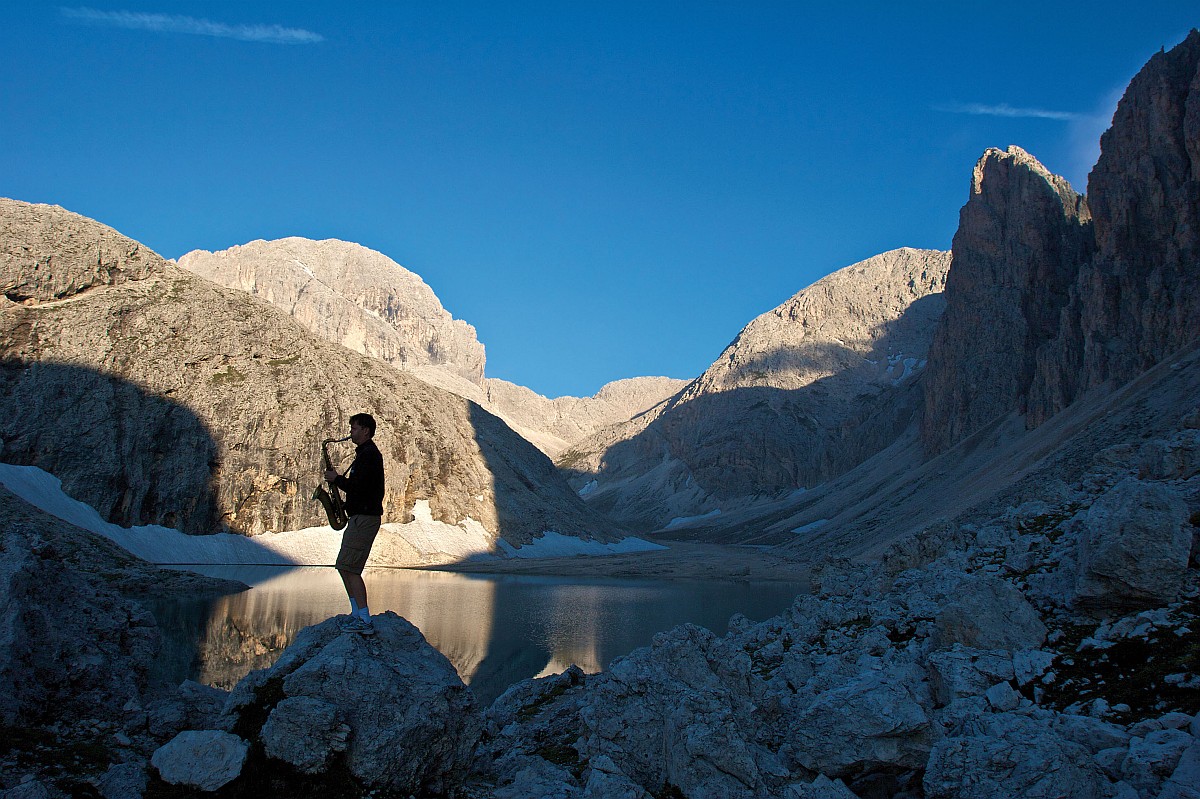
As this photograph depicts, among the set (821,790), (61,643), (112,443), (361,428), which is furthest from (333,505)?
(112,443)

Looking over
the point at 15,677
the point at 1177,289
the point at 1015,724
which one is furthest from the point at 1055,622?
the point at 1177,289

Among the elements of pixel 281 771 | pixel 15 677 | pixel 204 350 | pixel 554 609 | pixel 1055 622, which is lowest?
pixel 554 609

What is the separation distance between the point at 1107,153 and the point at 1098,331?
25790 millimetres

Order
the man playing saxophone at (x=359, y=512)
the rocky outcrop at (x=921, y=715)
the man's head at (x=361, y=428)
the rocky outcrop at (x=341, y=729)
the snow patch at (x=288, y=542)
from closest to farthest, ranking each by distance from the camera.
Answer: the rocky outcrop at (x=341, y=729), the rocky outcrop at (x=921, y=715), the man playing saxophone at (x=359, y=512), the man's head at (x=361, y=428), the snow patch at (x=288, y=542)

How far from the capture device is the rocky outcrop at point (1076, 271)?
80812mm

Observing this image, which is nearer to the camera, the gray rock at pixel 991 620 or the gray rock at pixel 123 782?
the gray rock at pixel 123 782

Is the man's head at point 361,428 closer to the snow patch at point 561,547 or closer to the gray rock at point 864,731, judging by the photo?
the gray rock at point 864,731

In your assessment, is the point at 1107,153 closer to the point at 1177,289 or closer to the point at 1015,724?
the point at 1177,289

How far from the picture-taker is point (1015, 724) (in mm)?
8758

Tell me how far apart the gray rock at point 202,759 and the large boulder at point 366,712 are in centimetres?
31

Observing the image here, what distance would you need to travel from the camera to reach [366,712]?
8.31 metres

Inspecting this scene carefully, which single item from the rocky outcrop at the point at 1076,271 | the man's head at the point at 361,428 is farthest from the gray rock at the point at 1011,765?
the rocky outcrop at the point at 1076,271

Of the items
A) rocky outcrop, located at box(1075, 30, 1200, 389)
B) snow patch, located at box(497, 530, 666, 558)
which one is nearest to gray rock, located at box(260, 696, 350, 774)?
rocky outcrop, located at box(1075, 30, 1200, 389)

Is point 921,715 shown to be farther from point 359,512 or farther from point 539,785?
point 359,512
